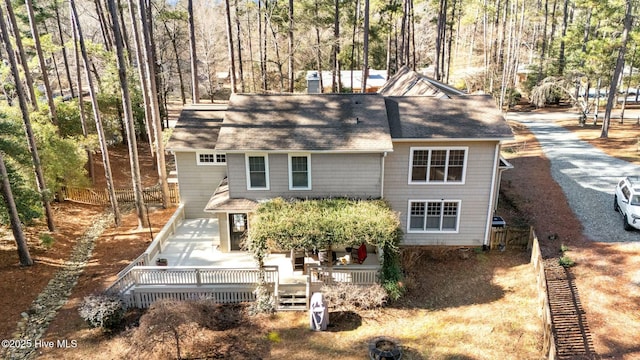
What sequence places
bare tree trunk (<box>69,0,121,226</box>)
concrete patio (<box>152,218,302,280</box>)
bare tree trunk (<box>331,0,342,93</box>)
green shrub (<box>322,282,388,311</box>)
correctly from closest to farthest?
green shrub (<box>322,282,388,311</box>) → concrete patio (<box>152,218,302,280</box>) → bare tree trunk (<box>69,0,121,226</box>) → bare tree trunk (<box>331,0,342,93</box>)

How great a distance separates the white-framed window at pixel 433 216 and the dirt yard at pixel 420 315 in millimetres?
1322

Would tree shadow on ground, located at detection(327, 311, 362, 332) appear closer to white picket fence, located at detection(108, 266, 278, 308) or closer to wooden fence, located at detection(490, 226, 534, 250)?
white picket fence, located at detection(108, 266, 278, 308)

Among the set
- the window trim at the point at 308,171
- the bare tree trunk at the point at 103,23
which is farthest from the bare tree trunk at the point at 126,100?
the bare tree trunk at the point at 103,23

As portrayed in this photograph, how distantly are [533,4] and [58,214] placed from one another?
70.4 m

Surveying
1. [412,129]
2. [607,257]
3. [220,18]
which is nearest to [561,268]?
[607,257]

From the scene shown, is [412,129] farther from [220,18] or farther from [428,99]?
[220,18]

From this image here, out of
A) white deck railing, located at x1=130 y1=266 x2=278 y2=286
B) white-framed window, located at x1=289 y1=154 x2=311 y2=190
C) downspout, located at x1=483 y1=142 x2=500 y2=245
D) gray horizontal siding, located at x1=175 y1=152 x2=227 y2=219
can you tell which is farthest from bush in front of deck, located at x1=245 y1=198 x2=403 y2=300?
gray horizontal siding, located at x1=175 y1=152 x2=227 y2=219

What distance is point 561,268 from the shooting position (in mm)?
14953

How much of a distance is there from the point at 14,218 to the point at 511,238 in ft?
65.5

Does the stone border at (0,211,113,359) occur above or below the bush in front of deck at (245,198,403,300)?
below

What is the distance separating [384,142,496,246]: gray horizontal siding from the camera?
50.7ft

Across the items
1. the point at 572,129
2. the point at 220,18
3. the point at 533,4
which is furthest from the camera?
the point at 533,4

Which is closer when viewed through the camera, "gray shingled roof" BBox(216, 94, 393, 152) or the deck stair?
the deck stair

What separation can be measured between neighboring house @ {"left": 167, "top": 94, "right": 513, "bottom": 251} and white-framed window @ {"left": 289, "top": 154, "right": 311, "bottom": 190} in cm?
4
